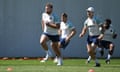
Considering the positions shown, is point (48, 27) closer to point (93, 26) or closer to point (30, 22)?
point (93, 26)

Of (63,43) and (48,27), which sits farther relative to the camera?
(63,43)

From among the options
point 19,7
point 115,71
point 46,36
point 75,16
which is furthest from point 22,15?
point 115,71

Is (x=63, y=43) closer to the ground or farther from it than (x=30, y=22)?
closer to the ground

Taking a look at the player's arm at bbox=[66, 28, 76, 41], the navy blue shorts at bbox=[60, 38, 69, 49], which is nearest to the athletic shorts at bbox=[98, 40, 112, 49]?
the player's arm at bbox=[66, 28, 76, 41]

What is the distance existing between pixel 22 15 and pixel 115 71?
1182 cm

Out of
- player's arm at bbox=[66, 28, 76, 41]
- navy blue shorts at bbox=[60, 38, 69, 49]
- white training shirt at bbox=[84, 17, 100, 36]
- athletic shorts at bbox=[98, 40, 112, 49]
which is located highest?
white training shirt at bbox=[84, 17, 100, 36]

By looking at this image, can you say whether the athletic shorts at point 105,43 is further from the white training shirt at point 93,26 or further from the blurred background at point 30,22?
the white training shirt at point 93,26

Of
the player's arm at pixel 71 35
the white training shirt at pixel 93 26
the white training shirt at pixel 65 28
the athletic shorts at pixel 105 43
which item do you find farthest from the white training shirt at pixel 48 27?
the athletic shorts at pixel 105 43

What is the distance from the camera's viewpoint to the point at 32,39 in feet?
87.1

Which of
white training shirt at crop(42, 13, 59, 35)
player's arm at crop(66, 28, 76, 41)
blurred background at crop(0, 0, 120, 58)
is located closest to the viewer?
white training shirt at crop(42, 13, 59, 35)

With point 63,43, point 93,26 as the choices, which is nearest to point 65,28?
point 63,43

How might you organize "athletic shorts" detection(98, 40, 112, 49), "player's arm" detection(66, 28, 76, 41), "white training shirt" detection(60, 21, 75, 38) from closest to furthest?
1. "player's arm" detection(66, 28, 76, 41)
2. "white training shirt" detection(60, 21, 75, 38)
3. "athletic shorts" detection(98, 40, 112, 49)

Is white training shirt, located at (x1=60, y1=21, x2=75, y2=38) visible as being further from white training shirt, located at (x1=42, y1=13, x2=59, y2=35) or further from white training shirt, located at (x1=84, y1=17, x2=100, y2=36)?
white training shirt, located at (x1=84, y1=17, x2=100, y2=36)

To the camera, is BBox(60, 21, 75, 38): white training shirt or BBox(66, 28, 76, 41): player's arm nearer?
BBox(66, 28, 76, 41): player's arm
